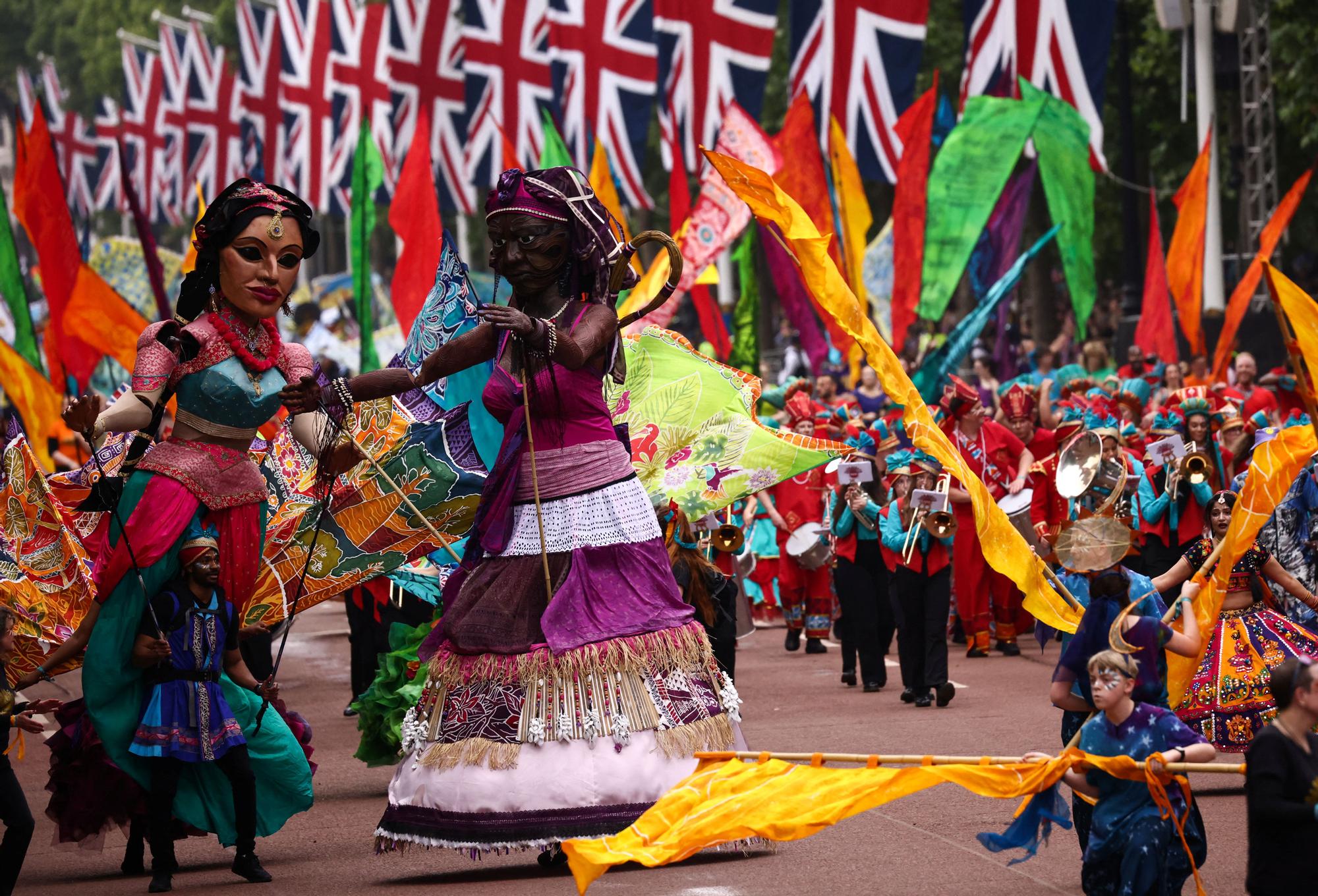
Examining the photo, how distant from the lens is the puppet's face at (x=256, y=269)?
25.3 ft

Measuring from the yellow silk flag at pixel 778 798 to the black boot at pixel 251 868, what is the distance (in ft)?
6.89

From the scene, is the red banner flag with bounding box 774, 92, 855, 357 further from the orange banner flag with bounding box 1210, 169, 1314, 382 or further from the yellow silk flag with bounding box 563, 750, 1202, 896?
the yellow silk flag with bounding box 563, 750, 1202, 896

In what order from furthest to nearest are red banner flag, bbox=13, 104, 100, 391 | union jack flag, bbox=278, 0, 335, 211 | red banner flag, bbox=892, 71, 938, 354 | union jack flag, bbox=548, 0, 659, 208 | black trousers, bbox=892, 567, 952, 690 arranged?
union jack flag, bbox=278, 0, 335, 211 → union jack flag, bbox=548, 0, 659, 208 → red banner flag, bbox=892, 71, 938, 354 → red banner flag, bbox=13, 104, 100, 391 → black trousers, bbox=892, 567, 952, 690

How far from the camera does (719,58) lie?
85.8 ft

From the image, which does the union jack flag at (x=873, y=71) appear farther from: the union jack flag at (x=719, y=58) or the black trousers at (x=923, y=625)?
the black trousers at (x=923, y=625)

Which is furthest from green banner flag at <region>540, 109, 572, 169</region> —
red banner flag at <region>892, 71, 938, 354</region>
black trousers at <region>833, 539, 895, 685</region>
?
black trousers at <region>833, 539, 895, 685</region>

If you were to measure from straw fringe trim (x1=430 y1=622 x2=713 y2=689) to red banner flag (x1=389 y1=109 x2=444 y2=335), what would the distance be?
762cm

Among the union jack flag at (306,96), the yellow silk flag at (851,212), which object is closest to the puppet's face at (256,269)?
the yellow silk flag at (851,212)

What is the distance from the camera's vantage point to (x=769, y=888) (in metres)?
7.02

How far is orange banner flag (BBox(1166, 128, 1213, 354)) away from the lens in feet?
62.3

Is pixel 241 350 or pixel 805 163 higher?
pixel 805 163

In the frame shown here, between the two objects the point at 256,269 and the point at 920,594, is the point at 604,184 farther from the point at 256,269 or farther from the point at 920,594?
the point at 256,269

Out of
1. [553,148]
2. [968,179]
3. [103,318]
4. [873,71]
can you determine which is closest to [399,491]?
[103,318]

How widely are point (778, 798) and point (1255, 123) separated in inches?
798
